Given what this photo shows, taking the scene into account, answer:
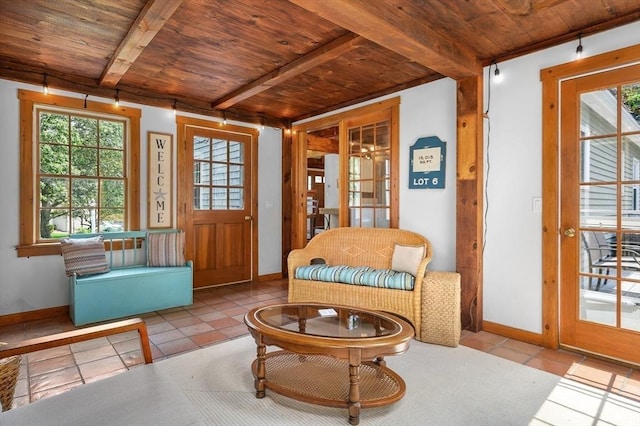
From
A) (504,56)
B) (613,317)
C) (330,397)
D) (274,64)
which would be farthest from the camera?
(274,64)

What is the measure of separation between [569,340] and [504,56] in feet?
8.12

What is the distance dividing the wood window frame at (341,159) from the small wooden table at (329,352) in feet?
6.58

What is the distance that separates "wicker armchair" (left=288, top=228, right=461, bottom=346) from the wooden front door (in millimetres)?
1574

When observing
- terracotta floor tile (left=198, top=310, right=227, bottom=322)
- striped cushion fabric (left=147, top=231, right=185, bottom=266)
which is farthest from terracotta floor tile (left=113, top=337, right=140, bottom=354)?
striped cushion fabric (left=147, top=231, right=185, bottom=266)

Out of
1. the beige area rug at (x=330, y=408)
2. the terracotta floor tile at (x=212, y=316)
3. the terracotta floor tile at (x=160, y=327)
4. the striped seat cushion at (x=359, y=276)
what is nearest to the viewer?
the beige area rug at (x=330, y=408)

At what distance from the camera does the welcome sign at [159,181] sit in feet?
14.4

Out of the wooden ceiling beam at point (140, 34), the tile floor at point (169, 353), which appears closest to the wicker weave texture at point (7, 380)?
the tile floor at point (169, 353)

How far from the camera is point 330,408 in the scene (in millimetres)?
1973

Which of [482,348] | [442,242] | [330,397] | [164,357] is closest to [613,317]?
[482,348]

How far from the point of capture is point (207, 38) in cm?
289

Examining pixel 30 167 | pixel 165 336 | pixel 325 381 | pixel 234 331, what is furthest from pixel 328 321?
pixel 30 167

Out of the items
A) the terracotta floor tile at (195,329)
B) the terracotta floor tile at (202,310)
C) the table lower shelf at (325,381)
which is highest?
the table lower shelf at (325,381)

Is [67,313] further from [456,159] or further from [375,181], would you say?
[456,159]

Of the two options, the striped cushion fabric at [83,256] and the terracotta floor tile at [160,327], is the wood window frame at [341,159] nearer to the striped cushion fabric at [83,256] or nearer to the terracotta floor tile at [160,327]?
the terracotta floor tile at [160,327]
